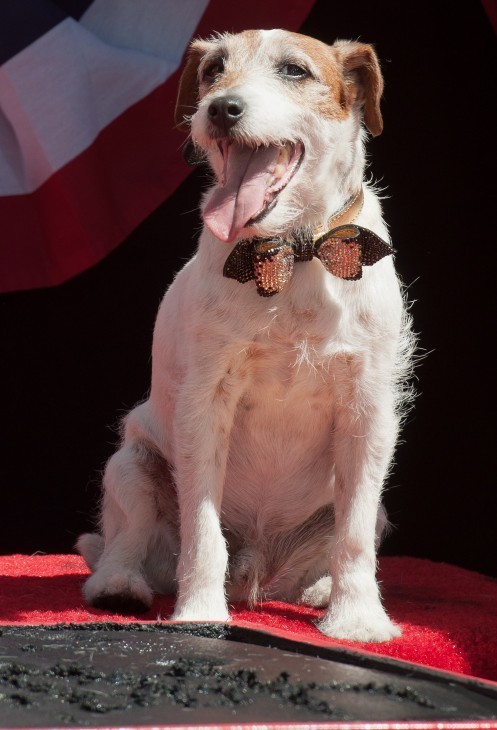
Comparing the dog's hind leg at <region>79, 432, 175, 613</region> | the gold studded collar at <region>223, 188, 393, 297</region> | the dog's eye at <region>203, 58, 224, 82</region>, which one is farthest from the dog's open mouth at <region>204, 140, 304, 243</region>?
the dog's hind leg at <region>79, 432, 175, 613</region>

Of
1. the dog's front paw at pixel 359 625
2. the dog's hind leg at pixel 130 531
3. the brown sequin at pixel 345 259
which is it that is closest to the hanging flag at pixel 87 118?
the dog's hind leg at pixel 130 531

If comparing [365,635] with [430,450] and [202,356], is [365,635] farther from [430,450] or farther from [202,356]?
[430,450]

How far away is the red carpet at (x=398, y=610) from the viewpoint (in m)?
2.45

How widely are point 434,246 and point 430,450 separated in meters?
0.74

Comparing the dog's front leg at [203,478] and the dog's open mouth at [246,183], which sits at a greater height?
the dog's open mouth at [246,183]

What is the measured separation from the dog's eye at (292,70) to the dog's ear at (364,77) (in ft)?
0.56

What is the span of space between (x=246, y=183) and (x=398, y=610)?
4.17ft

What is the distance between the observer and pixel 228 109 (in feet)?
7.72

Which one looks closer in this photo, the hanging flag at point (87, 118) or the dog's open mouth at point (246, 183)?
the dog's open mouth at point (246, 183)

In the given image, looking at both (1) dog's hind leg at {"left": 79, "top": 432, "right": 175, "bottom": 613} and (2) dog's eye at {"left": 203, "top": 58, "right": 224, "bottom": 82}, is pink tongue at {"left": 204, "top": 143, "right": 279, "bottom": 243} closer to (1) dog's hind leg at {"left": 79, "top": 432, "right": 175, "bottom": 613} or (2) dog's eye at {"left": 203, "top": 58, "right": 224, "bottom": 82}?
(2) dog's eye at {"left": 203, "top": 58, "right": 224, "bottom": 82}

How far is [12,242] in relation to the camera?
12.2 feet

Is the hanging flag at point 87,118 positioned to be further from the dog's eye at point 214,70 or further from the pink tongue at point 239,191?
the pink tongue at point 239,191

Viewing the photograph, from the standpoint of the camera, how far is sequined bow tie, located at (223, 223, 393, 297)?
8.14ft

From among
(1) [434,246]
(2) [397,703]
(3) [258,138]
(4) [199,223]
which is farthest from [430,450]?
(2) [397,703]
